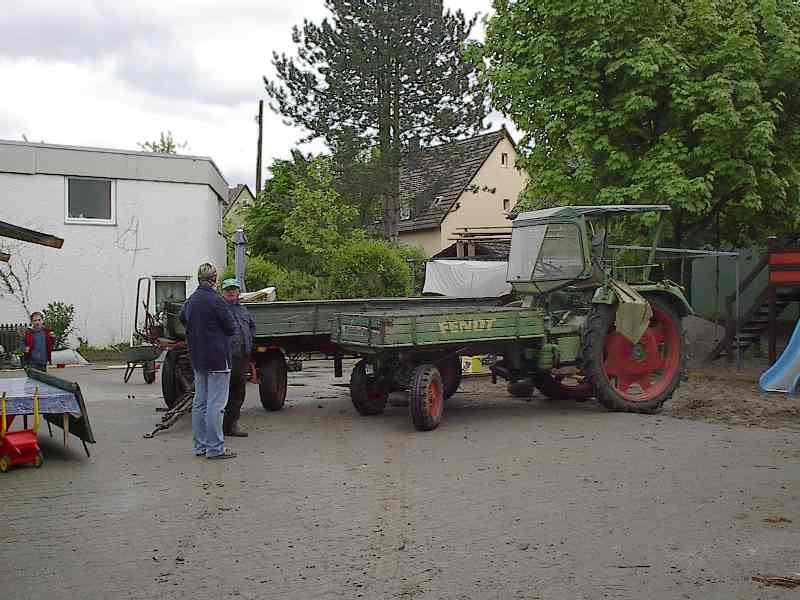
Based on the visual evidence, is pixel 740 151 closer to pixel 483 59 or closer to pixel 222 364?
pixel 483 59

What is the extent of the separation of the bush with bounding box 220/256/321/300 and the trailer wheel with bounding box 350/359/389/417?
1284 cm

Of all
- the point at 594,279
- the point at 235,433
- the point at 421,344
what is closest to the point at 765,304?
the point at 594,279

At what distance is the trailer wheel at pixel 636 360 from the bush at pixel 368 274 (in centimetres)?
1177

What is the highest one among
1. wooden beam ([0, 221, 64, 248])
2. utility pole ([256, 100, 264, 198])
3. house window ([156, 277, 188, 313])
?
utility pole ([256, 100, 264, 198])

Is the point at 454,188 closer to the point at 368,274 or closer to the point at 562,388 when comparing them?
the point at 368,274

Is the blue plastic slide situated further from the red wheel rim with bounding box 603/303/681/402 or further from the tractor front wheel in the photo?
the tractor front wheel

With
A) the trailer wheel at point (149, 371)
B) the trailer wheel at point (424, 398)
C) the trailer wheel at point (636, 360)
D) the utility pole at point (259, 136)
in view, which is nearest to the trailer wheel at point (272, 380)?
the trailer wheel at point (424, 398)

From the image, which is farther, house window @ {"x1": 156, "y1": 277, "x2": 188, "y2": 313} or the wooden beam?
house window @ {"x1": 156, "y1": 277, "x2": 188, "y2": 313}

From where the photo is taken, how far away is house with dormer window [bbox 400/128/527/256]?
32.3m

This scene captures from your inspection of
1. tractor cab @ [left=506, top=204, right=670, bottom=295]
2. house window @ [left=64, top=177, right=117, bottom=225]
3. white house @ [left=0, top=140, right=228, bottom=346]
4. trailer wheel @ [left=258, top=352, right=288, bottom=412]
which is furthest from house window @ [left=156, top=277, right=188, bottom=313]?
tractor cab @ [left=506, top=204, right=670, bottom=295]

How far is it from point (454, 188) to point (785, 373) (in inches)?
952

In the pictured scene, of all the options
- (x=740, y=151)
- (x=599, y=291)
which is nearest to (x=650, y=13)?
(x=740, y=151)

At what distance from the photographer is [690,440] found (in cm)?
971

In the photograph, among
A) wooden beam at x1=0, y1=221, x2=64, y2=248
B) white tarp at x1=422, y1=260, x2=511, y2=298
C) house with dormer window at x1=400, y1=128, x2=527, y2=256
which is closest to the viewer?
wooden beam at x1=0, y1=221, x2=64, y2=248
